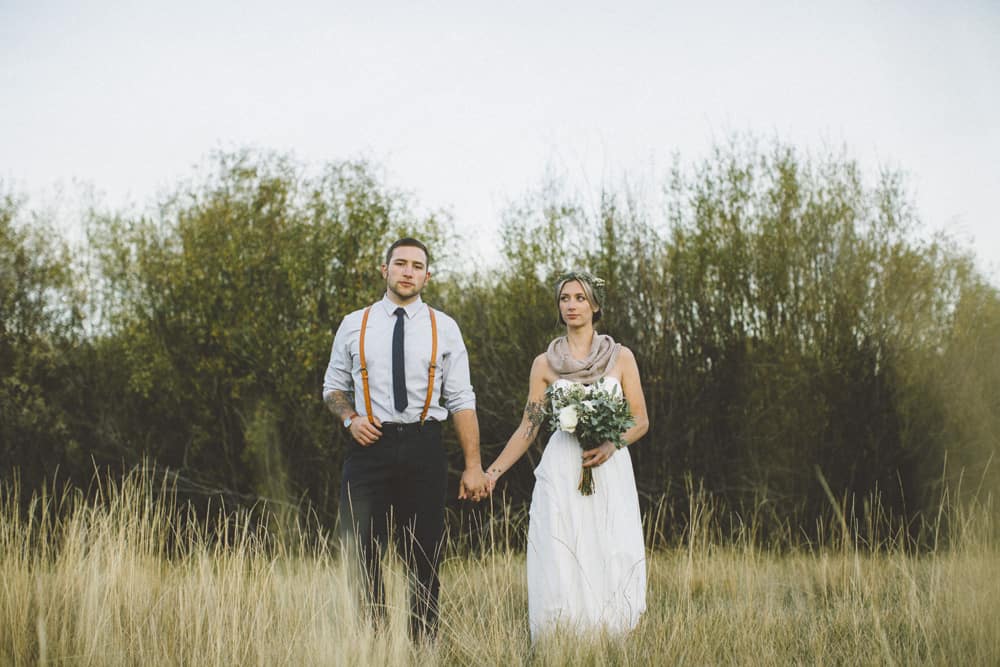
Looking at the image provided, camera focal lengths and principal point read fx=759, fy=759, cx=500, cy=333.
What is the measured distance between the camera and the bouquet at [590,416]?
11.9ft

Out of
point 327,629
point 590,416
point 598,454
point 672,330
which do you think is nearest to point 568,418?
point 590,416

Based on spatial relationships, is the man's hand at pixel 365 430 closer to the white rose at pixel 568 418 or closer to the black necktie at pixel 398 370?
the black necktie at pixel 398 370

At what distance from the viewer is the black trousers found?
3.64 meters

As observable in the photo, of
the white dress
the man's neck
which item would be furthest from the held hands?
the man's neck

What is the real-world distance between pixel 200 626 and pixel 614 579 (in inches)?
74.6

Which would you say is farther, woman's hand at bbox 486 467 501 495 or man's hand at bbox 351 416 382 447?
woman's hand at bbox 486 467 501 495

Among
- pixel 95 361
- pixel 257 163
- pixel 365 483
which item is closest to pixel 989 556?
pixel 365 483

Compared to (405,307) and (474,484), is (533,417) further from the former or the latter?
(405,307)

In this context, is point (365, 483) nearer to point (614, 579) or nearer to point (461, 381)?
point (461, 381)

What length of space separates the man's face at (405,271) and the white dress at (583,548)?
1.05 meters

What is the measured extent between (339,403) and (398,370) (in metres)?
0.35

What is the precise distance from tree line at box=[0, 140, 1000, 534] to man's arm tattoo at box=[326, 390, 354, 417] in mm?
4563

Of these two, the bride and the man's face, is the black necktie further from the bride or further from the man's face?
the bride

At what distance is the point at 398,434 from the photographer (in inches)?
143
